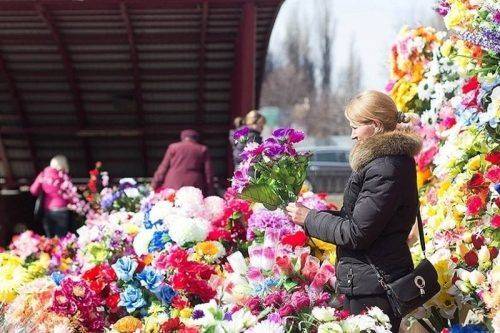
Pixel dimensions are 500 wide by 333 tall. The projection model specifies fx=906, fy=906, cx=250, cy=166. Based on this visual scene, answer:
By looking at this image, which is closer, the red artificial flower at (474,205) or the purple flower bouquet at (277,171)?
the purple flower bouquet at (277,171)

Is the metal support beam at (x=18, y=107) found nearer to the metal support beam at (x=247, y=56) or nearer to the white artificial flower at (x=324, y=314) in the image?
the metal support beam at (x=247, y=56)

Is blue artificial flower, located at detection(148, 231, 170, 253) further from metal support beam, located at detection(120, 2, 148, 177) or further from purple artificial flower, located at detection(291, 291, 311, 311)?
metal support beam, located at detection(120, 2, 148, 177)

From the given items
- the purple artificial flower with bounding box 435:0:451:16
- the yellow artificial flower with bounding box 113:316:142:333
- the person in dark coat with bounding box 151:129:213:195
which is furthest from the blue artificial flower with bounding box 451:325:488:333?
the person in dark coat with bounding box 151:129:213:195

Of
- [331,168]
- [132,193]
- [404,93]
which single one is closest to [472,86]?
[404,93]

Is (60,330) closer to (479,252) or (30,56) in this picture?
(479,252)

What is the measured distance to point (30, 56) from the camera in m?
13.3

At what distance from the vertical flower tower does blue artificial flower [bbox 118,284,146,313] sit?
1407 millimetres

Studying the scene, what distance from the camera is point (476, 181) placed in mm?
4898

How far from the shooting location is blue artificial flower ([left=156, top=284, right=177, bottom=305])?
4.52 meters

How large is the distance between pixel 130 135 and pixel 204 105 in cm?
126

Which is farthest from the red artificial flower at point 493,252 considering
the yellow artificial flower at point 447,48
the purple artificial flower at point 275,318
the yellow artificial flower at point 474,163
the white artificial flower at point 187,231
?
the yellow artificial flower at point 447,48

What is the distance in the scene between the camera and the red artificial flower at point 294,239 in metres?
4.52

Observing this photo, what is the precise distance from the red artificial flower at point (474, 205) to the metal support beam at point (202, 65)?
7.00 meters

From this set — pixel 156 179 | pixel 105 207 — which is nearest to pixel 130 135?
pixel 156 179
